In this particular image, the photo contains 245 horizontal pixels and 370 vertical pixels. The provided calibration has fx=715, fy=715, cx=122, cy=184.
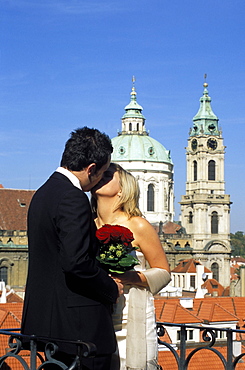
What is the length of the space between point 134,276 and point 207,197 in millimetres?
71120

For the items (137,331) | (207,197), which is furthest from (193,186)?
(137,331)

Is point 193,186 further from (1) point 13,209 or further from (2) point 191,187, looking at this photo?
(1) point 13,209

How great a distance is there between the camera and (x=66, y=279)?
3990mm

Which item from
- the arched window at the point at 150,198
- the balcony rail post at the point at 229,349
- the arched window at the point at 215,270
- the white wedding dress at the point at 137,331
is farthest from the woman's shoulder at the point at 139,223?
the arched window at the point at 150,198

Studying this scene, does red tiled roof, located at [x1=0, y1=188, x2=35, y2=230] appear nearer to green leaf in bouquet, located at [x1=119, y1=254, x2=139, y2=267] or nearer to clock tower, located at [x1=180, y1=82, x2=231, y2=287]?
clock tower, located at [x1=180, y1=82, x2=231, y2=287]

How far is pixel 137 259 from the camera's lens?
464cm

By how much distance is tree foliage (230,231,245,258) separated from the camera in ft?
518

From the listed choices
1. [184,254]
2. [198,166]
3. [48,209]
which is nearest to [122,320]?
[48,209]

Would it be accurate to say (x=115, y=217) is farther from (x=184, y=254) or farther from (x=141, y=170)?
(x=141, y=170)

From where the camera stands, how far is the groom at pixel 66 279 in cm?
392

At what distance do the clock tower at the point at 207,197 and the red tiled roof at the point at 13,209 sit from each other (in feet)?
63.4

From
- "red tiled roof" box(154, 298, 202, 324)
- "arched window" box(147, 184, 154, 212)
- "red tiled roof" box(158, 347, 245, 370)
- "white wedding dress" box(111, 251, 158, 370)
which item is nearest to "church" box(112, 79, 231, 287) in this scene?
"arched window" box(147, 184, 154, 212)

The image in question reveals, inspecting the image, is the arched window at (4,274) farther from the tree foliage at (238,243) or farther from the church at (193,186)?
the tree foliage at (238,243)

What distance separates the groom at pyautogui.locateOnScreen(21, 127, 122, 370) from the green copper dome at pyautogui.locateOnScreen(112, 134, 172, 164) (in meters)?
73.2
